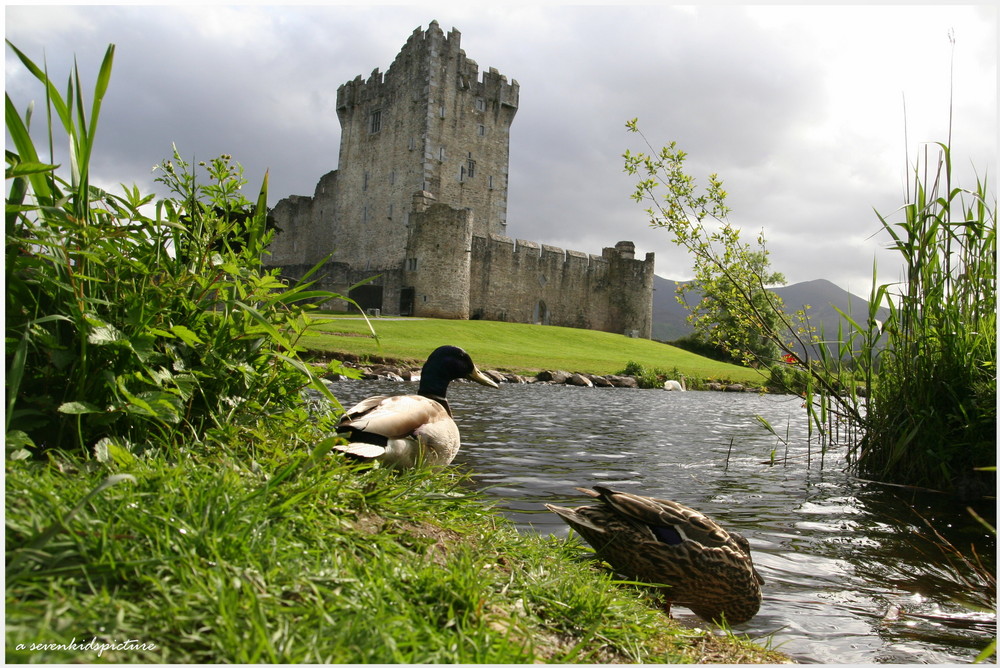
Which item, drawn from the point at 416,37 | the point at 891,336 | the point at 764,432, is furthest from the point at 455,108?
the point at 891,336

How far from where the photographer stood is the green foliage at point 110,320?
2.26 m

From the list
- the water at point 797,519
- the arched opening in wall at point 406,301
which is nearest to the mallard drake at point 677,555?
the water at point 797,519

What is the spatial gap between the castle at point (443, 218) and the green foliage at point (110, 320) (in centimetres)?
3717

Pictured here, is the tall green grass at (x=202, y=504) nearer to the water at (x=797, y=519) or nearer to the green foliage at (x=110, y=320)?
the green foliage at (x=110, y=320)

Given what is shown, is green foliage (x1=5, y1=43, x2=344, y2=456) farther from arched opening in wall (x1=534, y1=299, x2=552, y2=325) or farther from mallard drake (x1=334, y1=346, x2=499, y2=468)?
arched opening in wall (x1=534, y1=299, x2=552, y2=325)

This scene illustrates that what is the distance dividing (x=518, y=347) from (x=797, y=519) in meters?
27.4

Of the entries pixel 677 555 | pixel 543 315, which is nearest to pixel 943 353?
pixel 677 555

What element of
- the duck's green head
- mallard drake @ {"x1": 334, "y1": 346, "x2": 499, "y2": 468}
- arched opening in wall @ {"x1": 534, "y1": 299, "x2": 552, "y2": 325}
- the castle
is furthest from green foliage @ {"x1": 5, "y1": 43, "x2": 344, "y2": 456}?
arched opening in wall @ {"x1": 534, "y1": 299, "x2": 552, "y2": 325}

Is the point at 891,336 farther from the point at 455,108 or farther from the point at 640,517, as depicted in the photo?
the point at 455,108

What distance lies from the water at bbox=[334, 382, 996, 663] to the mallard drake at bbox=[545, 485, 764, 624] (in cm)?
11

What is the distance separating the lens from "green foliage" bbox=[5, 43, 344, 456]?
226 centimetres

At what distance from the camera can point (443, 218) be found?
131ft

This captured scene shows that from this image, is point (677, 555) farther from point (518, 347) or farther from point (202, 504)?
point (518, 347)

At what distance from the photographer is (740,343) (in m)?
6.52
